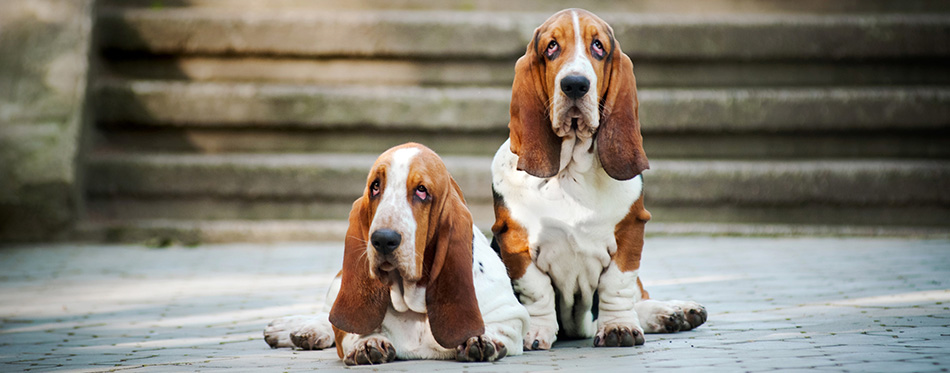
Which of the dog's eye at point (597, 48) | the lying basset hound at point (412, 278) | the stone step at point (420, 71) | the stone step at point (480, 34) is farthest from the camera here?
the stone step at point (420, 71)

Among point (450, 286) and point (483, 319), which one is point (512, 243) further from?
point (450, 286)

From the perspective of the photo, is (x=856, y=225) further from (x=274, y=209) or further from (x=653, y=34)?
(x=274, y=209)

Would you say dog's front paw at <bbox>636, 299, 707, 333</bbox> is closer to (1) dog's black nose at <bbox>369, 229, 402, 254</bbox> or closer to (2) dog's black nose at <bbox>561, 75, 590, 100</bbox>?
(2) dog's black nose at <bbox>561, 75, 590, 100</bbox>

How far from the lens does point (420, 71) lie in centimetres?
1140

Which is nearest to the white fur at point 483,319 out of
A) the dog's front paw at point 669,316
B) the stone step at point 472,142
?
the dog's front paw at point 669,316

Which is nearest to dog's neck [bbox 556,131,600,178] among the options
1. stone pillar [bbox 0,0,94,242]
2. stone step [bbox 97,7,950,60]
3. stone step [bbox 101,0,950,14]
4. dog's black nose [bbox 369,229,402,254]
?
dog's black nose [bbox 369,229,402,254]

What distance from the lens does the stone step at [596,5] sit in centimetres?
1130

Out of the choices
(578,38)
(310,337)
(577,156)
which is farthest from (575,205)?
(310,337)

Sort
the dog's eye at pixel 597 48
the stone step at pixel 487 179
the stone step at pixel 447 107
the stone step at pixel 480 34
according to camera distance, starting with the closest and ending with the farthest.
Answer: the dog's eye at pixel 597 48 → the stone step at pixel 487 179 → the stone step at pixel 447 107 → the stone step at pixel 480 34

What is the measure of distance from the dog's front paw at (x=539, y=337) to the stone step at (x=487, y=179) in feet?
20.3

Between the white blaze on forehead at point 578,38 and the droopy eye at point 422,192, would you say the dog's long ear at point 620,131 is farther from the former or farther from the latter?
the droopy eye at point 422,192

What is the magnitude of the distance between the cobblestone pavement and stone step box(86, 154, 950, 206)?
0.83 metres

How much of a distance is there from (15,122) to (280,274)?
4532mm

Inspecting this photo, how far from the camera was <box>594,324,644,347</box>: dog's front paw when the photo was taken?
14.1ft
